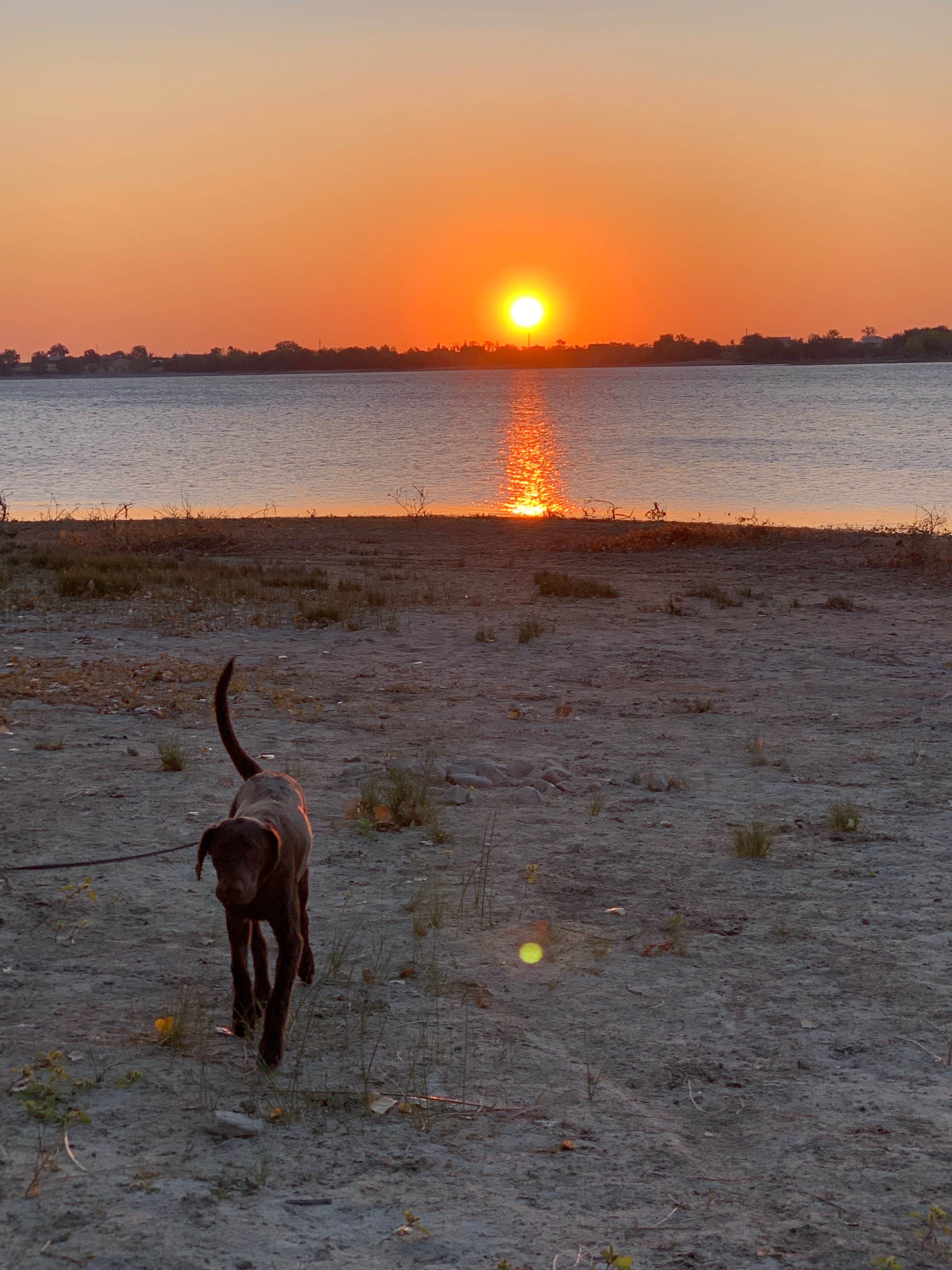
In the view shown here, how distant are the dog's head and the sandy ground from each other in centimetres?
74

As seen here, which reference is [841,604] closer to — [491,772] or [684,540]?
[684,540]

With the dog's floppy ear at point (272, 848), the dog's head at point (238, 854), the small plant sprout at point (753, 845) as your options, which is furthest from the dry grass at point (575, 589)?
the dog's head at point (238, 854)

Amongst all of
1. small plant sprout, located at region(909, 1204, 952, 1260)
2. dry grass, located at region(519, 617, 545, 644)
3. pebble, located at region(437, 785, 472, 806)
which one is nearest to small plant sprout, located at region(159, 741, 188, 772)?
pebble, located at region(437, 785, 472, 806)

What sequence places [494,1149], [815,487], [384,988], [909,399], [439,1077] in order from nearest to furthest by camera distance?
[494,1149] → [439,1077] → [384,988] → [815,487] → [909,399]

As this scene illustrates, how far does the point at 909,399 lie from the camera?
Answer: 10481 centimetres

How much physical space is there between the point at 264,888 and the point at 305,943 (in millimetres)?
749

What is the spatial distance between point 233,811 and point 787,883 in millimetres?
3192

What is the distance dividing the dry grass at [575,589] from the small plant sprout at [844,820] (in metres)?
9.13

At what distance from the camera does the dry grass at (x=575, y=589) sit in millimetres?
16484

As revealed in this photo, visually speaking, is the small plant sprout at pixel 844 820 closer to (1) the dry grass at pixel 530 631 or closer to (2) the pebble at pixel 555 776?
(2) the pebble at pixel 555 776

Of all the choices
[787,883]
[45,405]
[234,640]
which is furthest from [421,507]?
[45,405]

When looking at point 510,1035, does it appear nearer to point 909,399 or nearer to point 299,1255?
point 299,1255

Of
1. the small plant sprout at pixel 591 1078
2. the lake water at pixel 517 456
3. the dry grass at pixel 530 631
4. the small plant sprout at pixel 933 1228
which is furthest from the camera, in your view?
the lake water at pixel 517 456

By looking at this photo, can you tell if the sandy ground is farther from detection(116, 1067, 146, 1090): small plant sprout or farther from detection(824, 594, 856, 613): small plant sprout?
detection(824, 594, 856, 613): small plant sprout
